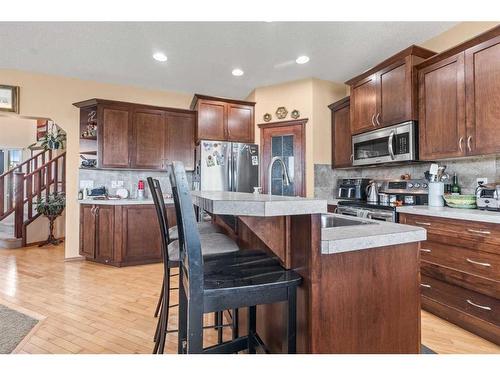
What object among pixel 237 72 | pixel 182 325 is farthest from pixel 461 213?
pixel 237 72

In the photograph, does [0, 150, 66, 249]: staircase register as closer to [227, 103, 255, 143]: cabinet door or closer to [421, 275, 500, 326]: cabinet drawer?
[227, 103, 255, 143]: cabinet door

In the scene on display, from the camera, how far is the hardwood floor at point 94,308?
1.91 m

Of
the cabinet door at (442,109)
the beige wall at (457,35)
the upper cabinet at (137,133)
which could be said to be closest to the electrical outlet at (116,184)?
the upper cabinet at (137,133)

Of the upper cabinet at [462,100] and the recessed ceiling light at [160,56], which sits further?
the recessed ceiling light at [160,56]

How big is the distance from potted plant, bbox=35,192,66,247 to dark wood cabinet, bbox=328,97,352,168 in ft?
16.1

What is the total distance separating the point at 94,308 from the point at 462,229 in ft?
10.2

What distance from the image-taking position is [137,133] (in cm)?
426

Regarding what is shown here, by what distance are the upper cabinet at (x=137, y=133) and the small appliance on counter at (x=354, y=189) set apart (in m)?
2.42

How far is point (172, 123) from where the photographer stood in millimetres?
4512

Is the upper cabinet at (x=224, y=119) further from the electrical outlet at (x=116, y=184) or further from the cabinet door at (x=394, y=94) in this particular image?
the cabinet door at (x=394, y=94)

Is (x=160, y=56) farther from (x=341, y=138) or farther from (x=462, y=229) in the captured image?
(x=462, y=229)
